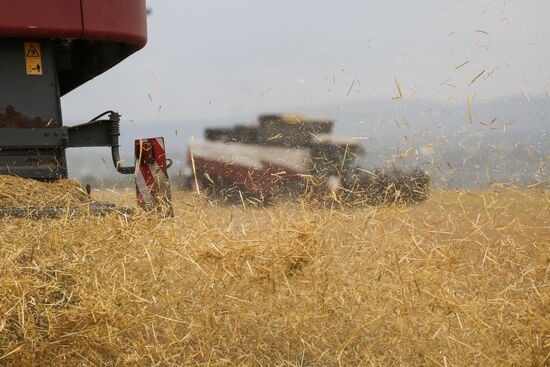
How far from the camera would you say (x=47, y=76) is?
5625mm

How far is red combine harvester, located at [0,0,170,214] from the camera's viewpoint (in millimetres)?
5359

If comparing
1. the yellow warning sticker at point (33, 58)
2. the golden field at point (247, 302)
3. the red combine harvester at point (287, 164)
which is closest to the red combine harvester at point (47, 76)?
the yellow warning sticker at point (33, 58)

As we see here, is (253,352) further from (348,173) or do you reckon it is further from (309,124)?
(309,124)

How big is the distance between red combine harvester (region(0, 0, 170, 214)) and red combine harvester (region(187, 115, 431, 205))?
2.29 meters

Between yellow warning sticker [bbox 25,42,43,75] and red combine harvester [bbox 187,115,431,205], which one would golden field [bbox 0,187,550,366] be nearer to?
yellow warning sticker [bbox 25,42,43,75]

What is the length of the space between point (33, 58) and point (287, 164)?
13.4ft

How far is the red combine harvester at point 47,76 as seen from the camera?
17.6 ft

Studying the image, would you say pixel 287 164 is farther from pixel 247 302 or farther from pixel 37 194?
pixel 247 302

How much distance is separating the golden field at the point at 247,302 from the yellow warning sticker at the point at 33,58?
1686mm

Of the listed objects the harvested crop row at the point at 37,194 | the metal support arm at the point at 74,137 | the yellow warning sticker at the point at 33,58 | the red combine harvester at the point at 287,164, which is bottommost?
the red combine harvester at the point at 287,164

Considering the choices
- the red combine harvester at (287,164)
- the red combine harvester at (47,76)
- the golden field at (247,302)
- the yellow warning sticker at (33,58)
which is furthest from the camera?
the red combine harvester at (287,164)

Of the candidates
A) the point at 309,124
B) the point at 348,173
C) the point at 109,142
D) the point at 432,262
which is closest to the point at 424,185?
the point at 348,173

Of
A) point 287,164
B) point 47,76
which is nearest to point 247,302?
point 47,76

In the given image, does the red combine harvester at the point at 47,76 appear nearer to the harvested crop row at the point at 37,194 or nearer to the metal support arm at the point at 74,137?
the metal support arm at the point at 74,137
